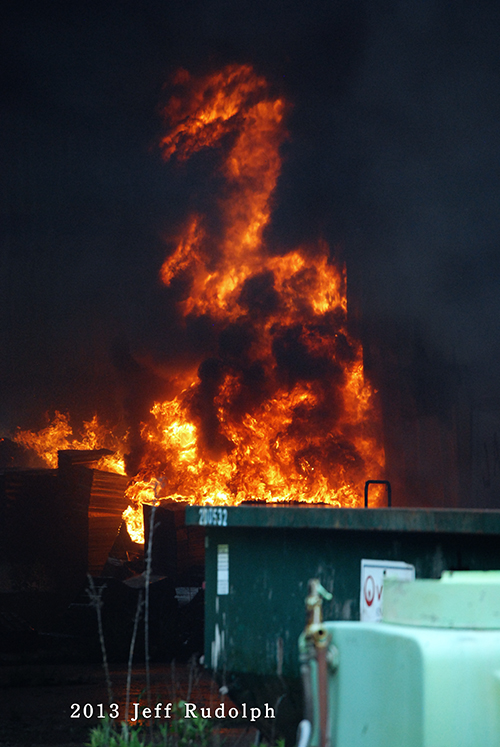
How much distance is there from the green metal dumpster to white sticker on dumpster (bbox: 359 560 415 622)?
3cm

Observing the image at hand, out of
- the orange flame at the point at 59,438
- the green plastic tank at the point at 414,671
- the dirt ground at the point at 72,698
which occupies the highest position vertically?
the orange flame at the point at 59,438

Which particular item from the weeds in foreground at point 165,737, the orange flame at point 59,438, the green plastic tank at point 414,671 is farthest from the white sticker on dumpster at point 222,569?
the orange flame at point 59,438

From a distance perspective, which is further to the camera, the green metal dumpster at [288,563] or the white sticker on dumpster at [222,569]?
the white sticker on dumpster at [222,569]

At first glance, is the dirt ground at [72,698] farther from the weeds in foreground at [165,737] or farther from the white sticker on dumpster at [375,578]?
the white sticker on dumpster at [375,578]

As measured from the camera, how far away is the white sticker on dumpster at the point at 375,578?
3.77 meters

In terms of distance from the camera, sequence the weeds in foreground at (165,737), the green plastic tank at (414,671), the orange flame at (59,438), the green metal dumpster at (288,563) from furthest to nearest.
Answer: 1. the orange flame at (59,438)
2. the weeds in foreground at (165,737)
3. the green metal dumpster at (288,563)
4. the green plastic tank at (414,671)

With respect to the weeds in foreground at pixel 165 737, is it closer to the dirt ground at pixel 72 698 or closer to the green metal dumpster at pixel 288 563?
the dirt ground at pixel 72 698

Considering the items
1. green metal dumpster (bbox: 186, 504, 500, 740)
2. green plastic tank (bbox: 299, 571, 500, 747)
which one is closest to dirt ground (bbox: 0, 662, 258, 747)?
green metal dumpster (bbox: 186, 504, 500, 740)

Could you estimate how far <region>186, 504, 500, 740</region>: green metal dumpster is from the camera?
147 inches

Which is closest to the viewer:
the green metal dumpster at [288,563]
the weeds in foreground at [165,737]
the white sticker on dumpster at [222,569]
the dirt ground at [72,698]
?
the green metal dumpster at [288,563]

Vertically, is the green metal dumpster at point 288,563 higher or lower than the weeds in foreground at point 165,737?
higher

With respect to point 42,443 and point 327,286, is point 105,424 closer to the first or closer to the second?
point 42,443

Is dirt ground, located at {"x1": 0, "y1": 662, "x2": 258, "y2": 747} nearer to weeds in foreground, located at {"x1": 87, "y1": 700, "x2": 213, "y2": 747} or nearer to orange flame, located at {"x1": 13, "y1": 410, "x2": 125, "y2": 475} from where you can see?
weeds in foreground, located at {"x1": 87, "y1": 700, "x2": 213, "y2": 747}

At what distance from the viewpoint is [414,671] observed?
199 cm
